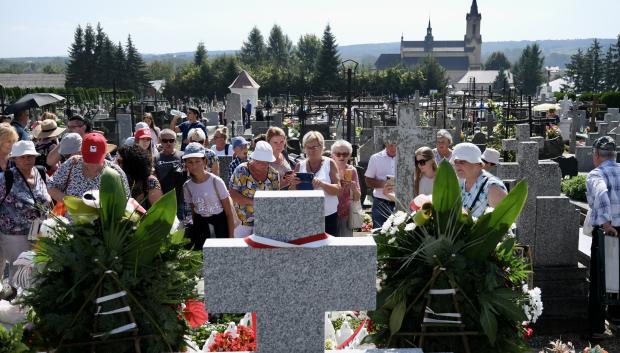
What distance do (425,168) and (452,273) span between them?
12.0 feet

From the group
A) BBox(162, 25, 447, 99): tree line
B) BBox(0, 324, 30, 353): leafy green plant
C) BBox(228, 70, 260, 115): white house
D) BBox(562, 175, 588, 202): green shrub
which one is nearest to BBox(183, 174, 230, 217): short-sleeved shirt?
BBox(0, 324, 30, 353): leafy green plant

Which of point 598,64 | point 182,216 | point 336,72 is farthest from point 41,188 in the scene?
point 598,64

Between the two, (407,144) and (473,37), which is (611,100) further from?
(473,37)

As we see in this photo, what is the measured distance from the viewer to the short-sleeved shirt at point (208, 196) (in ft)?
20.4

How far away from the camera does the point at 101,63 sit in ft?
253

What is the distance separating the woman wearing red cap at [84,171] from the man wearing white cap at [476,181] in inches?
101

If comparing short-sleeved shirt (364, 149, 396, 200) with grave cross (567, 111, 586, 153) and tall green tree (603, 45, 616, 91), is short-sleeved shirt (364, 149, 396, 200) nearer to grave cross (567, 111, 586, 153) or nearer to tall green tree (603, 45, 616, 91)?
grave cross (567, 111, 586, 153)

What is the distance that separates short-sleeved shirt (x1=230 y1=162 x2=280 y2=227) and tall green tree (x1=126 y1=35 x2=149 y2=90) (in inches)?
2758

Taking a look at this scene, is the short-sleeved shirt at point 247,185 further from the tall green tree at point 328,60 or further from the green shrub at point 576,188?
the tall green tree at point 328,60

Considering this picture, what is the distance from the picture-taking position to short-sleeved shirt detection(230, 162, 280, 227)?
20.7 feet

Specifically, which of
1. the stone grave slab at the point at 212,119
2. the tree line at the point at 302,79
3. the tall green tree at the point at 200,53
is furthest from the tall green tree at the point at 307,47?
the stone grave slab at the point at 212,119

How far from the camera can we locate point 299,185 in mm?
6496

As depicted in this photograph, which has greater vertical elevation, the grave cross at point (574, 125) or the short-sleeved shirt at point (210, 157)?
the short-sleeved shirt at point (210, 157)

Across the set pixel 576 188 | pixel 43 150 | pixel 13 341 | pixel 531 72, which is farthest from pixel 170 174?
pixel 531 72
